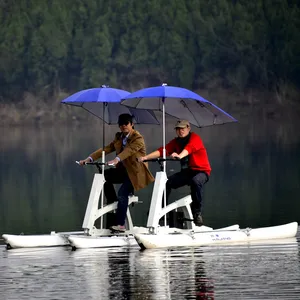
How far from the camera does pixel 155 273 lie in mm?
14961

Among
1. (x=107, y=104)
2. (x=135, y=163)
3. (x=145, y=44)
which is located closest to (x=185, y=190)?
(x=107, y=104)

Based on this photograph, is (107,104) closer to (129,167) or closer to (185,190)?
(129,167)

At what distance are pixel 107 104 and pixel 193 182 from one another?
2393 millimetres

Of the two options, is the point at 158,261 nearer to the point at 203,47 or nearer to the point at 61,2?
the point at 203,47

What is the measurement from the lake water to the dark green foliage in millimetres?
81395

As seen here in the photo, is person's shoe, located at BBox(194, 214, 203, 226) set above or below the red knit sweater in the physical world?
below

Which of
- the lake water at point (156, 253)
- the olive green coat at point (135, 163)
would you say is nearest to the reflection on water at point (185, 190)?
the lake water at point (156, 253)

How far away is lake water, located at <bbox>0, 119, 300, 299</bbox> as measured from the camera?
538 inches

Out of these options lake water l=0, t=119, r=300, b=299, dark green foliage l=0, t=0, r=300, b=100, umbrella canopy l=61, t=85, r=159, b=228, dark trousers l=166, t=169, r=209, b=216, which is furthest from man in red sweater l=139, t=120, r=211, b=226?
dark green foliage l=0, t=0, r=300, b=100

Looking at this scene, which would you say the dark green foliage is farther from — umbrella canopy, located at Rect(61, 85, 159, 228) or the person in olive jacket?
the person in olive jacket

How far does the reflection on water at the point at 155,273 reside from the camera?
1339 cm

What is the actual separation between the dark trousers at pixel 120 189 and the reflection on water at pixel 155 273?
115 centimetres

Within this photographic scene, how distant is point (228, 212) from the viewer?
24.0m

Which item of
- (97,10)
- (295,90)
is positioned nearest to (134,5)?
(97,10)
